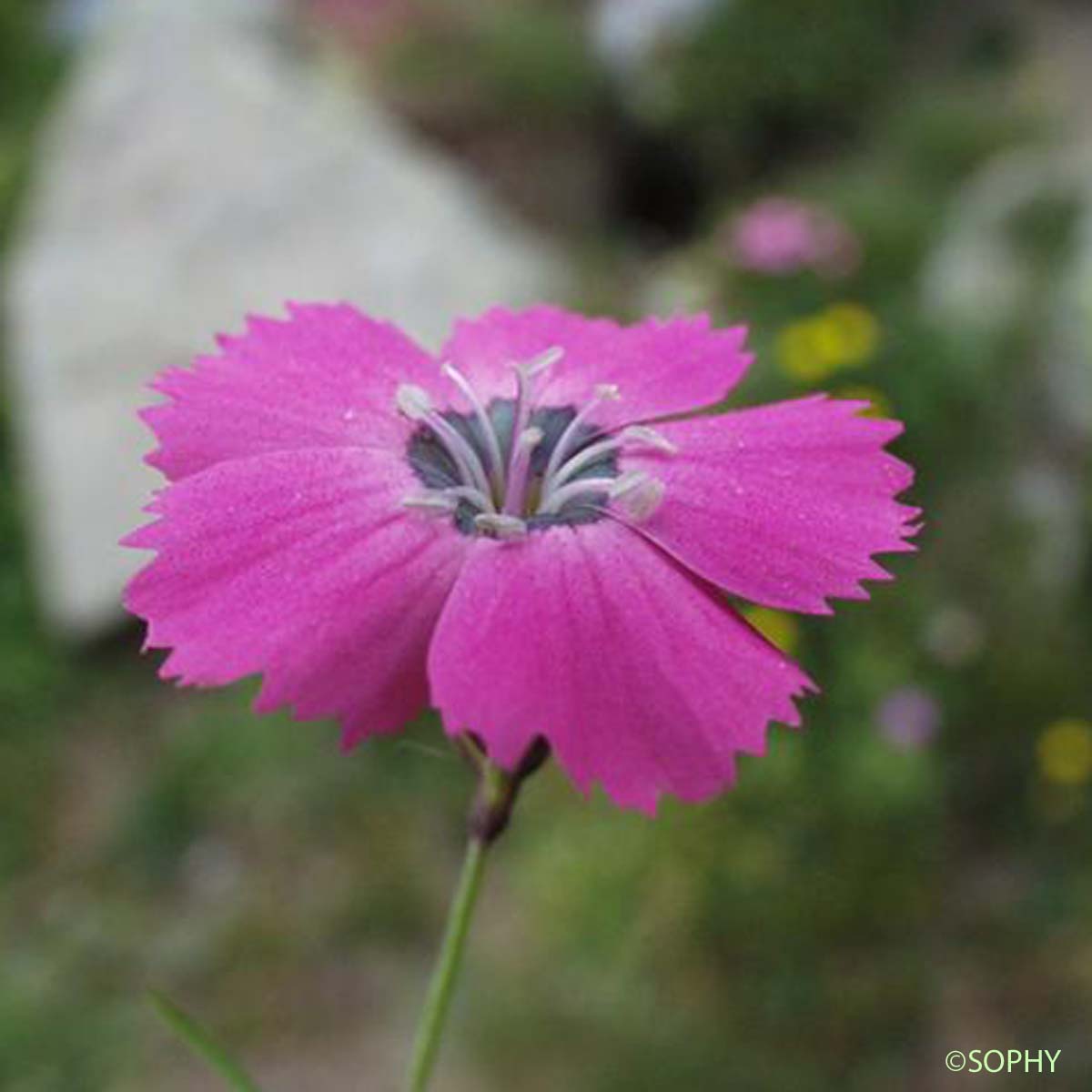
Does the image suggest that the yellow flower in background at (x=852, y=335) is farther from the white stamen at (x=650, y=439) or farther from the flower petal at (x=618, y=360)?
the white stamen at (x=650, y=439)

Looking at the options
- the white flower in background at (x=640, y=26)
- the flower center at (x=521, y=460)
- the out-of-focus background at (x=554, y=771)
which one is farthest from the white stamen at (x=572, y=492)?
the white flower in background at (x=640, y=26)

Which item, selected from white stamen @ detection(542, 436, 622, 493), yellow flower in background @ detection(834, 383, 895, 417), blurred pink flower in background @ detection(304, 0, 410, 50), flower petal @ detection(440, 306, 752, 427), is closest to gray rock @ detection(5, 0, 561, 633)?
blurred pink flower in background @ detection(304, 0, 410, 50)

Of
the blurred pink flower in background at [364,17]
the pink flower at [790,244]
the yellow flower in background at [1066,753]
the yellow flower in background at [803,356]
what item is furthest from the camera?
the blurred pink flower in background at [364,17]

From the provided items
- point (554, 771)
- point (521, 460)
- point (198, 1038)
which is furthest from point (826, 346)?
point (198, 1038)

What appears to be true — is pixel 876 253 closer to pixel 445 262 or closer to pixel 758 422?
pixel 445 262

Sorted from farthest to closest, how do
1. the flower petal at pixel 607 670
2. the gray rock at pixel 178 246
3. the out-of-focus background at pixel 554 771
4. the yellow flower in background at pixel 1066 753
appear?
the gray rock at pixel 178 246 → the yellow flower in background at pixel 1066 753 → the out-of-focus background at pixel 554 771 → the flower petal at pixel 607 670

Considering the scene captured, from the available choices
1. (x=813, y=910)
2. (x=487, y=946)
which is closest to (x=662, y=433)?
(x=813, y=910)

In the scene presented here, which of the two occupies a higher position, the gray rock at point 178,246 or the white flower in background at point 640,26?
the white flower in background at point 640,26
